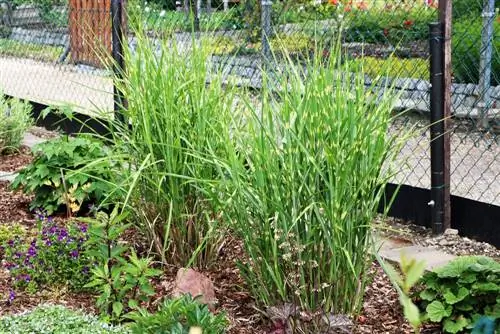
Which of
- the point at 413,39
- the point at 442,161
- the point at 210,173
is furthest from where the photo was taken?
the point at 413,39

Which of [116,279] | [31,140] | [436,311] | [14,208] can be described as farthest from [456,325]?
[31,140]

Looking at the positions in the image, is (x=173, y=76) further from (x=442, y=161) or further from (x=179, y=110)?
(x=442, y=161)

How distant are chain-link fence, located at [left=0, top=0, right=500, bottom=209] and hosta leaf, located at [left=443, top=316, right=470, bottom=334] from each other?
0.99 m

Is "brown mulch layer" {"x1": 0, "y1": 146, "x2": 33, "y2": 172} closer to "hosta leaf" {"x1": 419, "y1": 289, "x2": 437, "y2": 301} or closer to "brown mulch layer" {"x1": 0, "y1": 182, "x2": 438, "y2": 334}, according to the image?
"brown mulch layer" {"x1": 0, "y1": 182, "x2": 438, "y2": 334}

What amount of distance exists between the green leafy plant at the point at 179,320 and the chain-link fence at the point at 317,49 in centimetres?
144

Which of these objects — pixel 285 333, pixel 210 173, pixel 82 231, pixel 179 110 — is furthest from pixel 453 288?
pixel 82 231

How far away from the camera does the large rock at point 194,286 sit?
3332mm

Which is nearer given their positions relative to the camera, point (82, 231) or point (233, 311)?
point (233, 311)

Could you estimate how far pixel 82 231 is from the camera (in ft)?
13.0

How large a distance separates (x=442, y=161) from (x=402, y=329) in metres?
1.47

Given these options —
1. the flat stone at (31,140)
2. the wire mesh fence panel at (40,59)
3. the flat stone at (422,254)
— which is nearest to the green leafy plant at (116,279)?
the flat stone at (422,254)

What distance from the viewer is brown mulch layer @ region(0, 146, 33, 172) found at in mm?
6520

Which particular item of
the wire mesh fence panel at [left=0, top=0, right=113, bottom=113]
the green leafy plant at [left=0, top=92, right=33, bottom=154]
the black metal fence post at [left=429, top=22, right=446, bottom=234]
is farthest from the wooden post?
the wire mesh fence panel at [left=0, top=0, right=113, bottom=113]

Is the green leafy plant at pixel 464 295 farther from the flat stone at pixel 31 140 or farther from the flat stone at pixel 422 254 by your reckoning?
the flat stone at pixel 31 140
